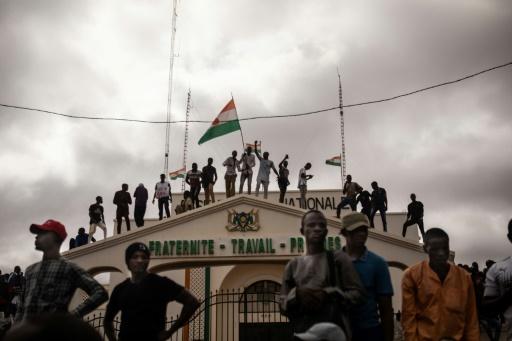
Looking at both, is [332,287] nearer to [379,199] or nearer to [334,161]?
[379,199]

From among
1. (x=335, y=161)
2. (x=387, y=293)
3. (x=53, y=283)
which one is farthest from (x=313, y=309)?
(x=335, y=161)

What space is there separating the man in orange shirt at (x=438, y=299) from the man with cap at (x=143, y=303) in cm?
178

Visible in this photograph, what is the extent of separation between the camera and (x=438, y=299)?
3.82m

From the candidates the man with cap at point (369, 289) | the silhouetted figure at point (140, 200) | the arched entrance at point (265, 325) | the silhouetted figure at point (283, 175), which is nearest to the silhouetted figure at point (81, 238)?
the silhouetted figure at point (140, 200)

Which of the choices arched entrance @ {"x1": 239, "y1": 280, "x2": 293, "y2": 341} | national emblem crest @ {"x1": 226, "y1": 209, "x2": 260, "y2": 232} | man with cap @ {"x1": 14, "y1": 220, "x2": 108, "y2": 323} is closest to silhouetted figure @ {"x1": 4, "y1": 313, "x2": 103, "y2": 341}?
man with cap @ {"x1": 14, "y1": 220, "x2": 108, "y2": 323}

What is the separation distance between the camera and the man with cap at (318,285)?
10.6 ft

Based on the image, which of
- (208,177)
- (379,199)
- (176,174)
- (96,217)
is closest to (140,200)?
(96,217)

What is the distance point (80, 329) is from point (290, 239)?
14120 mm

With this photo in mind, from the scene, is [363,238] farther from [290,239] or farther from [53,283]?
[290,239]

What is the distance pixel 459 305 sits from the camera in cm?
376

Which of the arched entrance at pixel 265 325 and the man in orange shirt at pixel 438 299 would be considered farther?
the arched entrance at pixel 265 325

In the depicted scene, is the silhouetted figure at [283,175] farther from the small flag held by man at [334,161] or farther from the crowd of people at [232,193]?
the small flag held by man at [334,161]

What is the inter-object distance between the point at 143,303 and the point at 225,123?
43.7 feet

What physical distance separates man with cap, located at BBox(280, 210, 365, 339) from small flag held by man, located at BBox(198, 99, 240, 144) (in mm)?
13231
